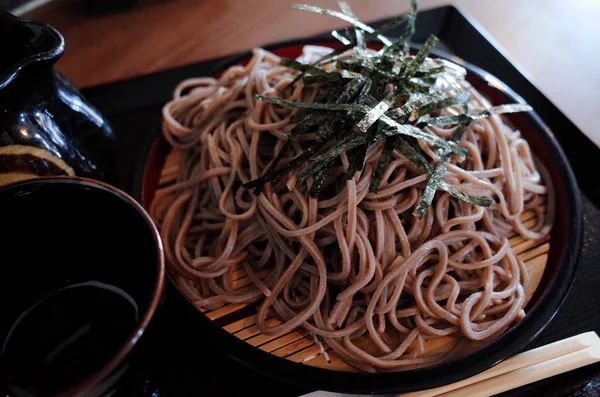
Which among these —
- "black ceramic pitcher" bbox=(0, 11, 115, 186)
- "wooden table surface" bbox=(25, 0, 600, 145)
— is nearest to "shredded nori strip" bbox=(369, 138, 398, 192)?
"black ceramic pitcher" bbox=(0, 11, 115, 186)

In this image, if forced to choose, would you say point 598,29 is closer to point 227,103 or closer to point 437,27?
point 437,27

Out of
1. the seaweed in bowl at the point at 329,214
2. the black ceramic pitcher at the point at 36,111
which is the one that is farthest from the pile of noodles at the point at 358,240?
the black ceramic pitcher at the point at 36,111

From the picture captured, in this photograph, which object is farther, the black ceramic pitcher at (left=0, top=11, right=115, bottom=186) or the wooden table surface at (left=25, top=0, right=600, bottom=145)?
the wooden table surface at (left=25, top=0, right=600, bottom=145)

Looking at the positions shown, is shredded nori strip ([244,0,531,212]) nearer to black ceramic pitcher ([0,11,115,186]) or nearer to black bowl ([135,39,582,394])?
black bowl ([135,39,582,394])

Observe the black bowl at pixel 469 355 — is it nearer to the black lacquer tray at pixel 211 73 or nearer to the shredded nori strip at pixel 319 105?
the black lacquer tray at pixel 211 73

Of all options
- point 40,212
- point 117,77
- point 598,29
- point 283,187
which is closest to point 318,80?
point 283,187

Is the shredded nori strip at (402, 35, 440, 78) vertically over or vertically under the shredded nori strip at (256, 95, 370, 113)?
over

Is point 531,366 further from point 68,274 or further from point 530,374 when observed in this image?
point 68,274
